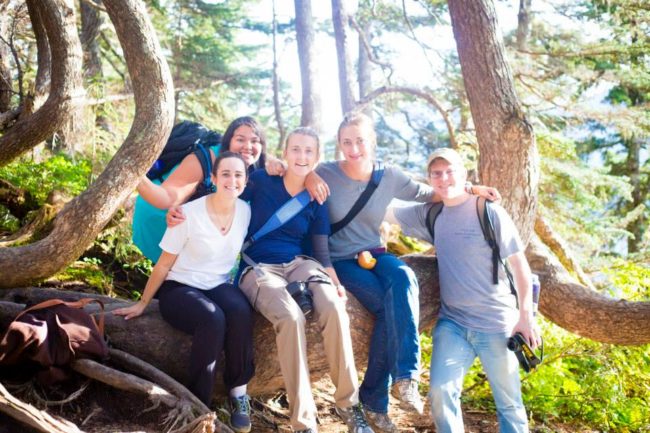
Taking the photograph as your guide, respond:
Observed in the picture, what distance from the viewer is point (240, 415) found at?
3.72 metres

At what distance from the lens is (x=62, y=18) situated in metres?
4.59

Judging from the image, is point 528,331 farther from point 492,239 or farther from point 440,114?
point 440,114

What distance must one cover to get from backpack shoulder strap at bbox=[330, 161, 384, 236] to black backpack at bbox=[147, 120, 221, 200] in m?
0.98

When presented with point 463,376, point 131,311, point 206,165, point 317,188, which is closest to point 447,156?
point 317,188

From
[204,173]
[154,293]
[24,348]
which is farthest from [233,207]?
[24,348]

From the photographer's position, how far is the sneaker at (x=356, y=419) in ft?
12.1

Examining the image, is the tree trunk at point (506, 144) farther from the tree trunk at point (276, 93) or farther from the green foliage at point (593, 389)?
the tree trunk at point (276, 93)

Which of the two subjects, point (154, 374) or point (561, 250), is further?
point (561, 250)

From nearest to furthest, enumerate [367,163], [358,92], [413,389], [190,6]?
[413,389] < [367,163] < [190,6] < [358,92]

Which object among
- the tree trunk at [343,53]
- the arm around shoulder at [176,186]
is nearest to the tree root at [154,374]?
the arm around shoulder at [176,186]

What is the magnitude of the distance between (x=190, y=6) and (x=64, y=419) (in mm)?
15920

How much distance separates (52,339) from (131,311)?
59 cm

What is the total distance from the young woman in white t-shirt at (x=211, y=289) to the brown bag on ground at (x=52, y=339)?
1.20 feet

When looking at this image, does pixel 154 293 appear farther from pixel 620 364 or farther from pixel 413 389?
pixel 620 364
